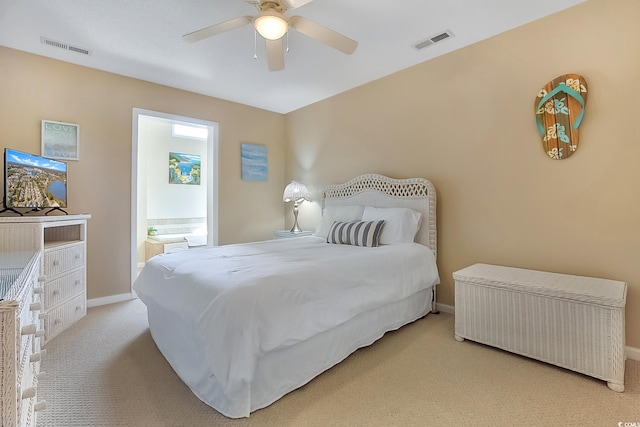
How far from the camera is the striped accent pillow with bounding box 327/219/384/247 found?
2998 mm

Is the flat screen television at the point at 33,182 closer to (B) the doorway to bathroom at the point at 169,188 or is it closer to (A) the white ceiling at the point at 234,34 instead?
(A) the white ceiling at the point at 234,34

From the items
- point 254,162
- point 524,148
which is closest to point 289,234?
point 254,162

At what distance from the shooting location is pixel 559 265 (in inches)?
95.1

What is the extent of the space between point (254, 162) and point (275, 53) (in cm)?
249

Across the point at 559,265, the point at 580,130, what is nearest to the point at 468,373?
the point at 559,265

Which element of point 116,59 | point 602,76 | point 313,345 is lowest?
point 313,345

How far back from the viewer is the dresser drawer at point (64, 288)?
8.31ft

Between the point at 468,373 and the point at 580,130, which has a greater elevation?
the point at 580,130

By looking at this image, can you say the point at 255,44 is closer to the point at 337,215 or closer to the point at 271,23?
the point at 271,23

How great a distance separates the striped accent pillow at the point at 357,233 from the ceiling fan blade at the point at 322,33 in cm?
160

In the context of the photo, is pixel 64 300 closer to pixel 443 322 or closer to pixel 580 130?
pixel 443 322

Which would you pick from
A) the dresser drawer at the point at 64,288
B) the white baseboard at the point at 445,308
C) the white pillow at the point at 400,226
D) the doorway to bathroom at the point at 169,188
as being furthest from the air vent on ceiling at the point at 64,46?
the white baseboard at the point at 445,308

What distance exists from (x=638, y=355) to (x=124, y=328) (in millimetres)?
4046

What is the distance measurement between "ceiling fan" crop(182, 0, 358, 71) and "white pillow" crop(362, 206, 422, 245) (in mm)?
1605
